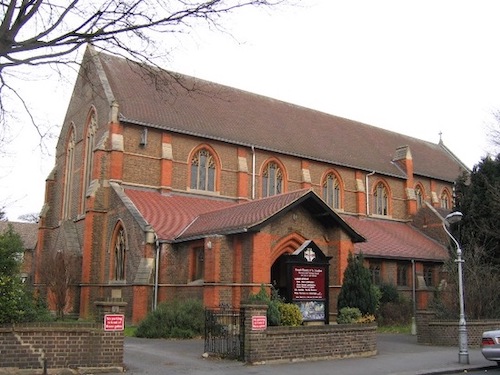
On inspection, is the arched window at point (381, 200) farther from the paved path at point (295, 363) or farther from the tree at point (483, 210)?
the paved path at point (295, 363)

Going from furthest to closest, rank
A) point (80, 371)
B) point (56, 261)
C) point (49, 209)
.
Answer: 1. point (49, 209)
2. point (56, 261)
3. point (80, 371)

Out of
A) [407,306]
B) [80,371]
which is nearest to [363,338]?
[80,371]

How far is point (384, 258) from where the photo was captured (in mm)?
31469

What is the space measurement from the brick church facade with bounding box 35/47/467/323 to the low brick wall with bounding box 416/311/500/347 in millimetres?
3990

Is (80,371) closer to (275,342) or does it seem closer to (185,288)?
(275,342)

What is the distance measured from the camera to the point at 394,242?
34125 mm

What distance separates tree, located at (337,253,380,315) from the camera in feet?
61.3

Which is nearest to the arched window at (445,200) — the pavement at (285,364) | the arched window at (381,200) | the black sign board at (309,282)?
the arched window at (381,200)

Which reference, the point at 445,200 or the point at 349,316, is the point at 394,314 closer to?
the point at 349,316

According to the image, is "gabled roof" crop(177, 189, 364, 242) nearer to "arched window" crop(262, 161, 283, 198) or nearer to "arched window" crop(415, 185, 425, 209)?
"arched window" crop(262, 161, 283, 198)

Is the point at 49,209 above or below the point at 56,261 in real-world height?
above

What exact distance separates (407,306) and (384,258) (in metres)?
2.91

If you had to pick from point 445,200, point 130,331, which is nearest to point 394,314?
point 130,331

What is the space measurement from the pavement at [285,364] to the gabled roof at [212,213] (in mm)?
5386
